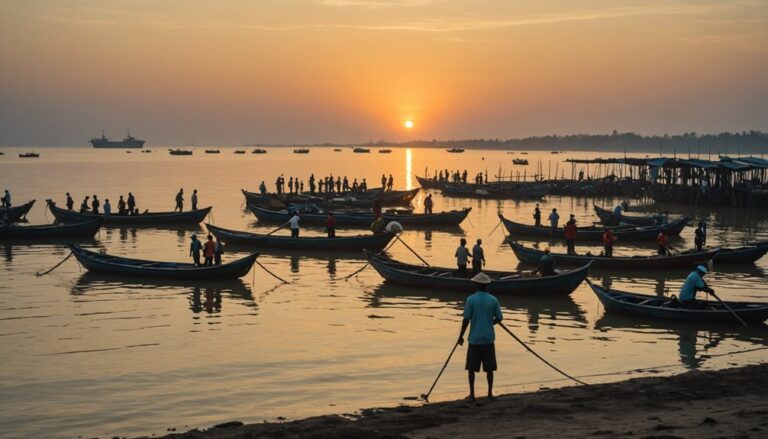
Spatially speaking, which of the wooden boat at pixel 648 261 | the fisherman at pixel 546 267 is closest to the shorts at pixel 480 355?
the fisherman at pixel 546 267

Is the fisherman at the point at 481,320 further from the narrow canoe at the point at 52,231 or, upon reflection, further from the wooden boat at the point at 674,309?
the narrow canoe at the point at 52,231

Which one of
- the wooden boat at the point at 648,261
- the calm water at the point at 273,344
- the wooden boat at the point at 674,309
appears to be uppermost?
the wooden boat at the point at 648,261

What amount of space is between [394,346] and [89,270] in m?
15.3

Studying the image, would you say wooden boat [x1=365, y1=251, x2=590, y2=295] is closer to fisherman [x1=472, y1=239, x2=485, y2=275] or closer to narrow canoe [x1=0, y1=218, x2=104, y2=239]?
fisherman [x1=472, y1=239, x2=485, y2=275]

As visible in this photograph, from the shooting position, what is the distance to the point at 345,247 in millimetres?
35906

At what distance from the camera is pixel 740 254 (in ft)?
104

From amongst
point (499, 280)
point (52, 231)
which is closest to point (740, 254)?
point (499, 280)

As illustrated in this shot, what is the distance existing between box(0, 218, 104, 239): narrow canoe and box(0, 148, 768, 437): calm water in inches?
252

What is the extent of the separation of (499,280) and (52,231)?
2432 cm

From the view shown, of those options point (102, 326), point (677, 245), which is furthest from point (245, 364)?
point (677, 245)

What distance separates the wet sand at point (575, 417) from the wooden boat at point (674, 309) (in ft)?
20.6

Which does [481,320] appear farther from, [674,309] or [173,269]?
[173,269]

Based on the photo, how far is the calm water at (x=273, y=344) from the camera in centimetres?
1445

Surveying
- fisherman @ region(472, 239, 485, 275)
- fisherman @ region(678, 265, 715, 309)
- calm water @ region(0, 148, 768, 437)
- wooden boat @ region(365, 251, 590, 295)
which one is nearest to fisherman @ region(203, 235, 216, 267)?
calm water @ region(0, 148, 768, 437)
